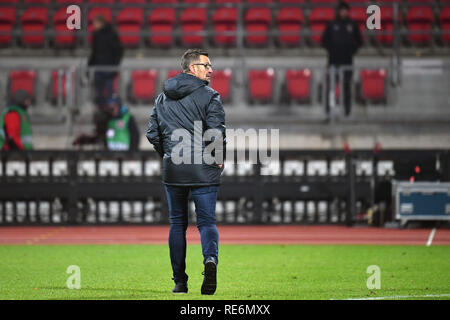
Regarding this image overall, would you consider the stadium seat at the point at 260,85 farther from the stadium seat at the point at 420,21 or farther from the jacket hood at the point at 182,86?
the jacket hood at the point at 182,86

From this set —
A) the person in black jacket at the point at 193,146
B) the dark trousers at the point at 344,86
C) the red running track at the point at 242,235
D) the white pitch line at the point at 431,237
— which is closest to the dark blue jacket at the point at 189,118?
the person in black jacket at the point at 193,146

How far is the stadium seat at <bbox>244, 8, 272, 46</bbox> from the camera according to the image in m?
23.5

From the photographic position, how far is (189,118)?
8.22 metres

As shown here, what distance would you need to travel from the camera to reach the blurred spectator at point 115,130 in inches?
725

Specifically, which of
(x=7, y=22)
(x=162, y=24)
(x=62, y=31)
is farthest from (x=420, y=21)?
(x=7, y=22)

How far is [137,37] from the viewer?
77.9 feet

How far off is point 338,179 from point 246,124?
3368 mm

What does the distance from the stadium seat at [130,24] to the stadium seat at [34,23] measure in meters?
1.93

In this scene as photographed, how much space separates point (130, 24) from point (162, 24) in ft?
2.76

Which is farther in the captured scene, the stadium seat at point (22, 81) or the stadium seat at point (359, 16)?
the stadium seat at point (359, 16)
